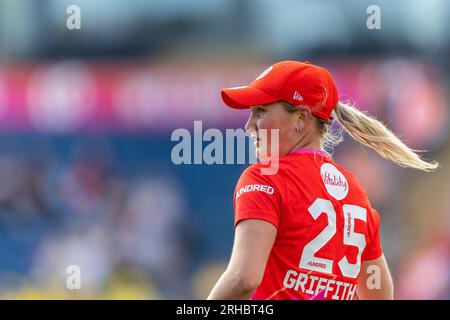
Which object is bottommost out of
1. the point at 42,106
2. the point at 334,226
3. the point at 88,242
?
the point at 88,242

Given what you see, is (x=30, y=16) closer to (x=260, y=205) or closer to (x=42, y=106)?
(x=42, y=106)

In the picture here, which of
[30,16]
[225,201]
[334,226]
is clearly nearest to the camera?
[334,226]

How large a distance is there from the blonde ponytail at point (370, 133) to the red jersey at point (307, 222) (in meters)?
0.23

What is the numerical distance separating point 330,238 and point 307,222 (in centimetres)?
12

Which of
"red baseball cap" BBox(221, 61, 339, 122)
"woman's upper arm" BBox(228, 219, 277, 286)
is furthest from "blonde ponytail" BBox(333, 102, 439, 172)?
"woman's upper arm" BBox(228, 219, 277, 286)

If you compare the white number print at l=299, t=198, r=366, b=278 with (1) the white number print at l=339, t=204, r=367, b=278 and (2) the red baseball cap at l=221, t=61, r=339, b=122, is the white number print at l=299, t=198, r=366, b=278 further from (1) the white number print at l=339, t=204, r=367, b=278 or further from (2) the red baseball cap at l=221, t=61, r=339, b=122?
(2) the red baseball cap at l=221, t=61, r=339, b=122

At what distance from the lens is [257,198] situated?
301 centimetres

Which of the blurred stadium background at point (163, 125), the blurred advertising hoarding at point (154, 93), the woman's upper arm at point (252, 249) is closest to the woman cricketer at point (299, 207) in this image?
the woman's upper arm at point (252, 249)

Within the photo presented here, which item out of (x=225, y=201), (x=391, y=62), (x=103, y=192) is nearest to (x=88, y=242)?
(x=103, y=192)

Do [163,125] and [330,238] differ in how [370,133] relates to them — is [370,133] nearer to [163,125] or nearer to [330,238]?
[330,238]

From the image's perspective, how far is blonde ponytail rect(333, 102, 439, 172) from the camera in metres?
3.44

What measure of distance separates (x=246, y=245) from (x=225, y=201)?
23.5ft
